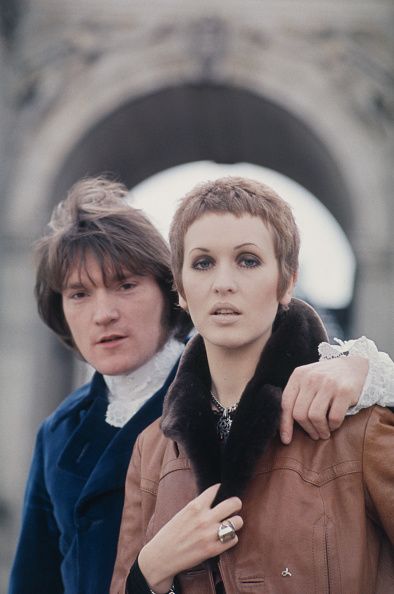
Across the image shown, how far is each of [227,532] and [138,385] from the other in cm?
87

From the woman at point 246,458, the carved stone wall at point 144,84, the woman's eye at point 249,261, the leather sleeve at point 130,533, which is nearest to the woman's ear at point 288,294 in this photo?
the woman at point 246,458

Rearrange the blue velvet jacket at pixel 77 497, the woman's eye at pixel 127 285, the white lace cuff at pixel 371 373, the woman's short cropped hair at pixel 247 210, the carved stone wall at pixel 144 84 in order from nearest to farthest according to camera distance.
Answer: the white lace cuff at pixel 371 373
the woman's short cropped hair at pixel 247 210
the blue velvet jacket at pixel 77 497
the woman's eye at pixel 127 285
the carved stone wall at pixel 144 84

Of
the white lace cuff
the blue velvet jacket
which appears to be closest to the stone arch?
the blue velvet jacket

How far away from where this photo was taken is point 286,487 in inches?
67.9

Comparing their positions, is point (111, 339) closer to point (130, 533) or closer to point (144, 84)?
point (130, 533)

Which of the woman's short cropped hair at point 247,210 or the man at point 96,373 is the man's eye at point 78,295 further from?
the woman's short cropped hair at point 247,210

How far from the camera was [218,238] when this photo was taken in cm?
185

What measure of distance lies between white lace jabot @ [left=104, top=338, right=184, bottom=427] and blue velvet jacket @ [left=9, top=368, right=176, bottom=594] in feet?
0.13

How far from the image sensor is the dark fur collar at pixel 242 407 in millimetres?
1755

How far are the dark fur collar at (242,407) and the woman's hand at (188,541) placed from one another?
3 centimetres

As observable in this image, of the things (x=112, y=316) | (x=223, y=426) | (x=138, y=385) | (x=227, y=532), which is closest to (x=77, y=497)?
(x=138, y=385)

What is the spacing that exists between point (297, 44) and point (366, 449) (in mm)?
8490

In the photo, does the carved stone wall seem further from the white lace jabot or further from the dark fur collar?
the dark fur collar

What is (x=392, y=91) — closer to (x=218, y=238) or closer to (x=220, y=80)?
(x=220, y=80)
